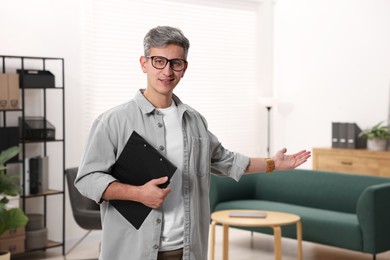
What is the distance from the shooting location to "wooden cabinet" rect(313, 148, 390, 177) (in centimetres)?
766

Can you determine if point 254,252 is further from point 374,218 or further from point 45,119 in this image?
point 45,119

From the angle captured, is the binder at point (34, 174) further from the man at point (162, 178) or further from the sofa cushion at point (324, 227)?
the man at point (162, 178)

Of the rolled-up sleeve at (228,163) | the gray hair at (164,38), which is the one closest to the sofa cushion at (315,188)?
the rolled-up sleeve at (228,163)

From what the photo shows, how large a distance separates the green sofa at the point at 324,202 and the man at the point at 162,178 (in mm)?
3618

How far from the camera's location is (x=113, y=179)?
2.25 meters

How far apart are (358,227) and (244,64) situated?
A: 3.94 m

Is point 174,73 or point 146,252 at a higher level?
point 174,73

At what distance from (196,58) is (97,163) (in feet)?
21.0

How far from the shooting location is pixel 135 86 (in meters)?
7.84

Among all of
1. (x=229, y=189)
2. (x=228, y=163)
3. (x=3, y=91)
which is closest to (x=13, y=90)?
(x=3, y=91)

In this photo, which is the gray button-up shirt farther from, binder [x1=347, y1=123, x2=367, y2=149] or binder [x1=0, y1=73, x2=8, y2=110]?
binder [x1=347, y1=123, x2=367, y2=149]

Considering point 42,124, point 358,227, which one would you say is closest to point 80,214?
point 42,124

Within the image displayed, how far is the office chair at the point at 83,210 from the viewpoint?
6137 millimetres

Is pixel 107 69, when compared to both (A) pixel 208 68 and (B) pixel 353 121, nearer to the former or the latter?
(A) pixel 208 68
